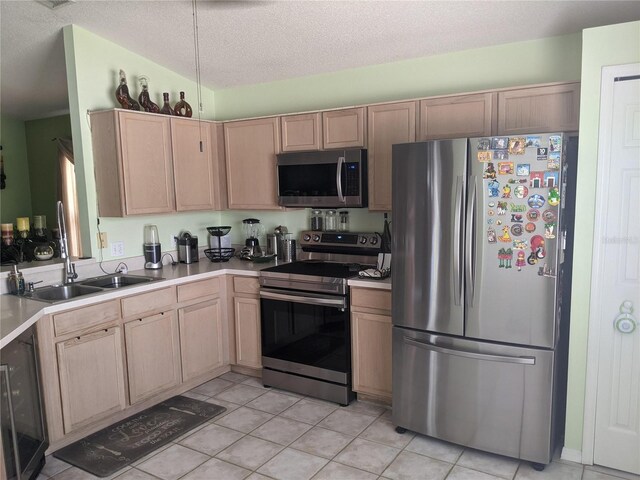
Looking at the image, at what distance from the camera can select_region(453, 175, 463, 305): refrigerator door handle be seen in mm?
2555

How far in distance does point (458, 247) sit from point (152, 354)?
2.16m

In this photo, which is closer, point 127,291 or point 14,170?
point 127,291

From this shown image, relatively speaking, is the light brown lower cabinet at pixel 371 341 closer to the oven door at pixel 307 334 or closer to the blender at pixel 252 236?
the oven door at pixel 307 334

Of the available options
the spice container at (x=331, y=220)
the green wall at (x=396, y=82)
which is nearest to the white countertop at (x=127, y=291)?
the spice container at (x=331, y=220)

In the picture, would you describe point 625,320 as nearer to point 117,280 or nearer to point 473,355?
point 473,355

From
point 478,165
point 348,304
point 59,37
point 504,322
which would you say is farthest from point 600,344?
point 59,37

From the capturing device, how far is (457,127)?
10.4ft

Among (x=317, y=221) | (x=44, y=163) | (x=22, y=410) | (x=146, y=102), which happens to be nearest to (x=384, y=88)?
(x=317, y=221)

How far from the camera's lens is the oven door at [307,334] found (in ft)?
10.8

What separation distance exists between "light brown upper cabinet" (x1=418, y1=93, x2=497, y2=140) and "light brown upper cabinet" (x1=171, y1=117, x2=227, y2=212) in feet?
6.02

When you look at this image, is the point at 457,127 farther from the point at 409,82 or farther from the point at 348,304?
the point at 348,304

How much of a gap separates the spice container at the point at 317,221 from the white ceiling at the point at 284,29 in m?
1.17

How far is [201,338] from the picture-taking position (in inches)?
144

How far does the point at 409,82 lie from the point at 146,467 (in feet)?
10.1
